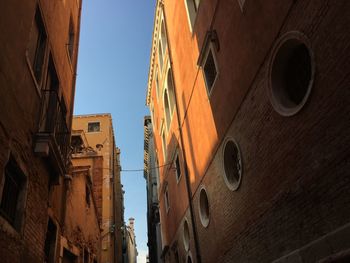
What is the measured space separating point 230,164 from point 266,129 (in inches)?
102

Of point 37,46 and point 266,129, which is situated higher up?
point 37,46

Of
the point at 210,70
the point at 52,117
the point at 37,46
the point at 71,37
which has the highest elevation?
the point at 71,37

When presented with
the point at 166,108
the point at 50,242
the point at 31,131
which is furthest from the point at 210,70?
the point at 166,108

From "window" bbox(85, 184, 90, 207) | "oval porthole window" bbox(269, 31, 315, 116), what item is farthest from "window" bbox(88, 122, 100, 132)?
"oval porthole window" bbox(269, 31, 315, 116)

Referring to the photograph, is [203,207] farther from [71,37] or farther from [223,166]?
[71,37]

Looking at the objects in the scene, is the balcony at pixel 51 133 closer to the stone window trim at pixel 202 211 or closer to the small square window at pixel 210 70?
the small square window at pixel 210 70

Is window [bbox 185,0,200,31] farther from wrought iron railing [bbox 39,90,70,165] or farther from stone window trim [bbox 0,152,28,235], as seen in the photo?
stone window trim [bbox 0,152,28,235]

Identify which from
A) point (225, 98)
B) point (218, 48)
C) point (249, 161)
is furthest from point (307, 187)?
point (218, 48)

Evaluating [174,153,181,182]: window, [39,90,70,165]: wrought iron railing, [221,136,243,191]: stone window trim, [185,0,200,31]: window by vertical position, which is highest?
[185,0,200,31]: window

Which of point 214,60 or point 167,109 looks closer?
point 214,60

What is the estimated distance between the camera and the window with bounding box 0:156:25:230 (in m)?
6.01

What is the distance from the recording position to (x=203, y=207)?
1172 cm

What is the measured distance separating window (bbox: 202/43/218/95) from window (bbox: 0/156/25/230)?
5.44m

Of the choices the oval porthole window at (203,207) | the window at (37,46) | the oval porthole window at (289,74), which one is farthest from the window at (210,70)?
the window at (37,46)
